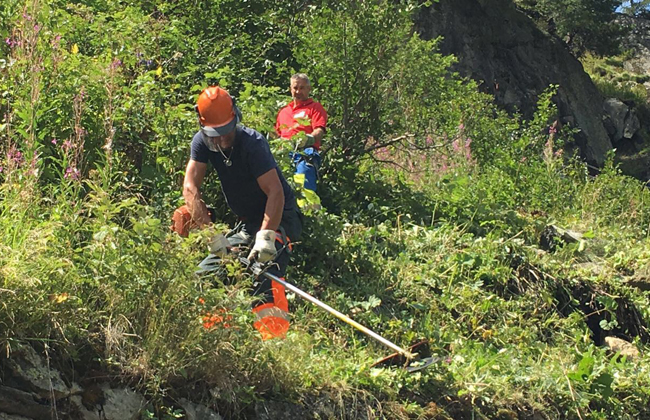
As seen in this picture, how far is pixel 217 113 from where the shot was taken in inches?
199

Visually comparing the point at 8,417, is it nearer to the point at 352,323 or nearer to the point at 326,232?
the point at 352,323

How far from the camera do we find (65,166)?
5.15m

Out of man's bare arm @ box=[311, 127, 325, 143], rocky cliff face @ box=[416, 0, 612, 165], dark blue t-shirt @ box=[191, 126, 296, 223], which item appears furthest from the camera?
rocky cliff face @ box=[416, 0, 612, 165]

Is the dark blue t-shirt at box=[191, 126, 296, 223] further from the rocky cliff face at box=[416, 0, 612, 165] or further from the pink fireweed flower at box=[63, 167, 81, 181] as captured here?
the rocky cliff face at box=[416, 0, 612, 165]

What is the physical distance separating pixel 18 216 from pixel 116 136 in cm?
180

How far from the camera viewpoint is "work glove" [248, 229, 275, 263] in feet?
16.1

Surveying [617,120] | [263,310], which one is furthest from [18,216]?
[617,120]

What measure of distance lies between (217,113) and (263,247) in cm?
87

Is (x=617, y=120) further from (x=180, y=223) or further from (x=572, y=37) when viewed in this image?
(x=180, y=223)

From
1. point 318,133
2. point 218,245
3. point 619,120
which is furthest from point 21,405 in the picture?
point 619,120

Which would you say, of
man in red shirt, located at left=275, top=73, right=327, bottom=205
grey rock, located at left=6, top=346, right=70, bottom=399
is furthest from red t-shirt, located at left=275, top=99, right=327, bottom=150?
grey rock, located at left=6, top=346, right=70, bottom=399

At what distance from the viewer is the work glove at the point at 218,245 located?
4670 millimetres

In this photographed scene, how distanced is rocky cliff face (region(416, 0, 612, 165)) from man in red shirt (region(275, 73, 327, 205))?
67.9 feet

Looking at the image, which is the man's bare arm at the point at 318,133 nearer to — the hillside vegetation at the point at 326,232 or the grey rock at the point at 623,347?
the hillside vegetation at the point at 326,232
